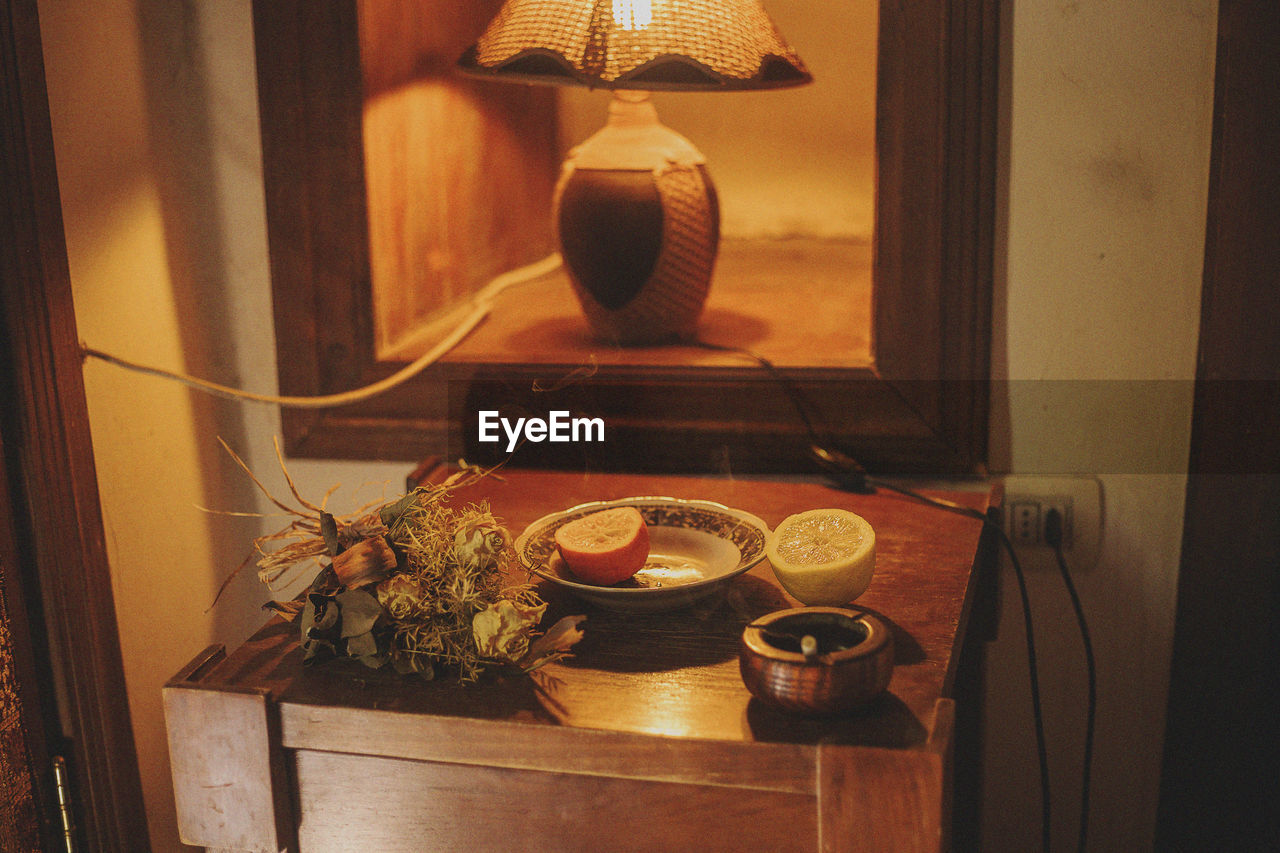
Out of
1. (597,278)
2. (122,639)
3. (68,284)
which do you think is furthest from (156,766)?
(597,278)

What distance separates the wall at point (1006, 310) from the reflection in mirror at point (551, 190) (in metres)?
0.17

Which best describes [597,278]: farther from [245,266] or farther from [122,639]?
[122,639]

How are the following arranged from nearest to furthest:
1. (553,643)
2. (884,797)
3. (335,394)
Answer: (884,797), (553,643), (335,394)

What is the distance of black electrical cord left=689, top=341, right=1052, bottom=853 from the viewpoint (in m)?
1.17

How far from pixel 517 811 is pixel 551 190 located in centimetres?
140

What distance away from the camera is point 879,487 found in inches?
46.8

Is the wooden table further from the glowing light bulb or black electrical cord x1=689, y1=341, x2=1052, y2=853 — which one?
the glowing light bulb

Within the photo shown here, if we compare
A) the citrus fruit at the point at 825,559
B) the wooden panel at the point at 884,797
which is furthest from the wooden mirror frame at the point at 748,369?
the wooden panel at the point at 884,797

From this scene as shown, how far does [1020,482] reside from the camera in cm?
122

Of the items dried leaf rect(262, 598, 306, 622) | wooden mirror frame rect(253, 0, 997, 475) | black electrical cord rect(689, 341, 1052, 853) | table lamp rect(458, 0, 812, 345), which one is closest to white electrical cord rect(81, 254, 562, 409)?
wooden mirror frame rect(253, 0, 997, 475)

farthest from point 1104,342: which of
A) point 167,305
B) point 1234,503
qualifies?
point 167,305

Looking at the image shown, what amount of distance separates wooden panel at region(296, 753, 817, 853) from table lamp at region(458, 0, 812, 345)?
566mm

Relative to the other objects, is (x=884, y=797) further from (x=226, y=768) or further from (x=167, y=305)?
(x=167, y=305)

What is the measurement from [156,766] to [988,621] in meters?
0.94
